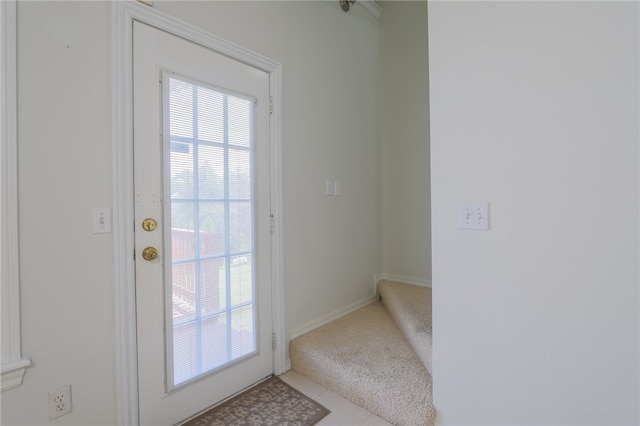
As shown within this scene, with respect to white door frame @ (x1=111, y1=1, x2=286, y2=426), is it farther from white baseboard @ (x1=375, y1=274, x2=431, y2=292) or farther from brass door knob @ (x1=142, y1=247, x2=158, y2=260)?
white baseboard @ (x1=375, y1=274, x2=431, y2=292)

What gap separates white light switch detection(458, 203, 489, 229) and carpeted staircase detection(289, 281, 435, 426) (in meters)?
0.82

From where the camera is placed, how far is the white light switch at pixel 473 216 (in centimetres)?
128

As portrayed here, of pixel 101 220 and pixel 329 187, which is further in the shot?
pixel 329 187

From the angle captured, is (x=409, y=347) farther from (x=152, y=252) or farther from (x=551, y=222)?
(x=152, y=252)

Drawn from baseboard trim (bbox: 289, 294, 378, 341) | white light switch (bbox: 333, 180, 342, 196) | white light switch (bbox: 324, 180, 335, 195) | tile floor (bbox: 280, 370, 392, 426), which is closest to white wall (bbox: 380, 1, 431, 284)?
baseboard trim (bbox: 289, 294, 378, 341)

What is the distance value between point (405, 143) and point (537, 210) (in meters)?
1.89

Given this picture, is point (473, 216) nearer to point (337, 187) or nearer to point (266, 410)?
point (337, 187)

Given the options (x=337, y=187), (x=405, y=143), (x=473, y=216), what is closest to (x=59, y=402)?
(x=473, y=216)

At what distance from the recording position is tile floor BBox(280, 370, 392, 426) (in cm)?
159

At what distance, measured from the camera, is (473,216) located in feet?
4.27

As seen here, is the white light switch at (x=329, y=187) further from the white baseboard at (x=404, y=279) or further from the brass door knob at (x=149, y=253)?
the brass door knob at (x=149, y=253)

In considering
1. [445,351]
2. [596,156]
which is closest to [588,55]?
[596,156]

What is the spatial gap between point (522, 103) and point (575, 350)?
95 centimetres

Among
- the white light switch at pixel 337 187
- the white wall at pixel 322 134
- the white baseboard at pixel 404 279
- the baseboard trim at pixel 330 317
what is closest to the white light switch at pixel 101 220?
the white wall at pixel 322 134
